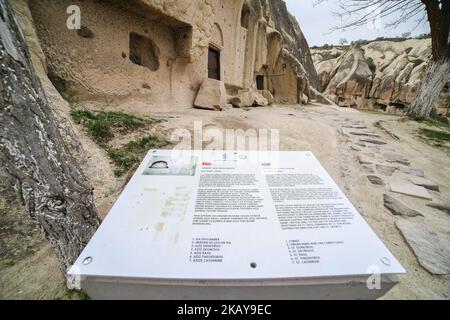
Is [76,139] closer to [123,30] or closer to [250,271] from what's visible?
[250,271]

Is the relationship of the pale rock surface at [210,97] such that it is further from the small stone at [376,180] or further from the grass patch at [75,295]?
the grass patch at [75,295]

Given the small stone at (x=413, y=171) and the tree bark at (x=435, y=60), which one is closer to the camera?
the small stone at (x=413, y=171)

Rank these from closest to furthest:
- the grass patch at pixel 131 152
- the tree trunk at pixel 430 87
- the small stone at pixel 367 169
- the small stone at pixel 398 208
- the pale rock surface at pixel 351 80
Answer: the small stone at pixel 398 208 → the grass patch at pixel 131 152 → the small stone at pixel 367 169 → the tree trunk at pixel 430 87 → the pale rock surface at pixel 351 80

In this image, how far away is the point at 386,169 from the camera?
230 cm

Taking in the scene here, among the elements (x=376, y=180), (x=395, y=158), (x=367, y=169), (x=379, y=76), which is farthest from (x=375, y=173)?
(x=379, y=76)

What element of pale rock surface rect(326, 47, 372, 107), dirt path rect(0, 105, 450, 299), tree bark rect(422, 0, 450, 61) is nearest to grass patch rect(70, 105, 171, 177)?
dirt path rect(0, 105, 450, 299)

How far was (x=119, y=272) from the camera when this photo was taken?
28.7 inches

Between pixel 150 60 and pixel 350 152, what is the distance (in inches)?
188

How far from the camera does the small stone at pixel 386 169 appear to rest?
2234mm

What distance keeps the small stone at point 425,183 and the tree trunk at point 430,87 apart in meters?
4.59

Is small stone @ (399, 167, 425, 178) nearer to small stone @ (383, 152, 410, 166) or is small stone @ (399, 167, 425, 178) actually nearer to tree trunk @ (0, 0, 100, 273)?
small stone @ (383, 152, 410, 166)

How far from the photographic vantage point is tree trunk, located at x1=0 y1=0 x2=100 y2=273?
802mm

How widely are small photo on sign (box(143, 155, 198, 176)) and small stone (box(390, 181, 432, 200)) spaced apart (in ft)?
6.58

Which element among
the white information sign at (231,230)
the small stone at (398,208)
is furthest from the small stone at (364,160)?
the white information sign at (231,230)
